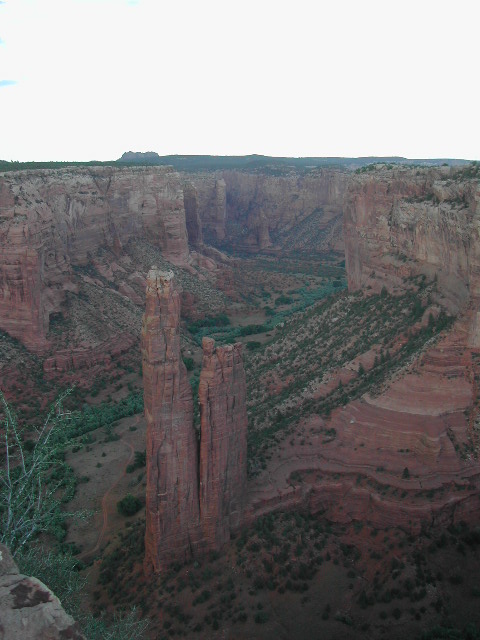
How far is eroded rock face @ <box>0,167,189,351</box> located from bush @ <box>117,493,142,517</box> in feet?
64.4

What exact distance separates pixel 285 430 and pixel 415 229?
15.1 metres

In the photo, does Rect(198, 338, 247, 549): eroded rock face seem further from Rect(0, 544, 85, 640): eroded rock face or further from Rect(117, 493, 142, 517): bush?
Rect(0, 544, 85, 640): eroded rock face

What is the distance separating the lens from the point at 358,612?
20.4 m

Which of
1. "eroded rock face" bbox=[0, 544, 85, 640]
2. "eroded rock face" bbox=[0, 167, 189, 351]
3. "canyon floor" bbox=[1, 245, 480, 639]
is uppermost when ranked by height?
"eroded rock face" bbox=[0, 167, 189, 351]

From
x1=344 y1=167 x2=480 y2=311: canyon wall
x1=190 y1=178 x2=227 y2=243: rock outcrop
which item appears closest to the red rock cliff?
x1=344 y1=167 x2=480 y2=311: canyon wall

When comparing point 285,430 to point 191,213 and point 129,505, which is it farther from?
point 191,213

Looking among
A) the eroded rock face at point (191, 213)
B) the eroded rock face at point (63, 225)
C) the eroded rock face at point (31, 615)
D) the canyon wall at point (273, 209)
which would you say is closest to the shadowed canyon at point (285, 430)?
the eroded rock face at point (63, 225)

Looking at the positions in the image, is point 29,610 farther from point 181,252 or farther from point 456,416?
point 181,252

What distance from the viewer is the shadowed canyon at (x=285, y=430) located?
21.3 m

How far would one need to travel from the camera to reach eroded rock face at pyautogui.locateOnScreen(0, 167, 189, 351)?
4388 cm

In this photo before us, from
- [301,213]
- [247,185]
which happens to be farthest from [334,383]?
[247,185]

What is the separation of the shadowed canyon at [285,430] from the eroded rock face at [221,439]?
0.07 m

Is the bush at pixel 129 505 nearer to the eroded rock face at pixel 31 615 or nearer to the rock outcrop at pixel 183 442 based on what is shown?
the rock outcrop at pixel 183 442

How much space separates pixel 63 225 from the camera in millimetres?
53969
